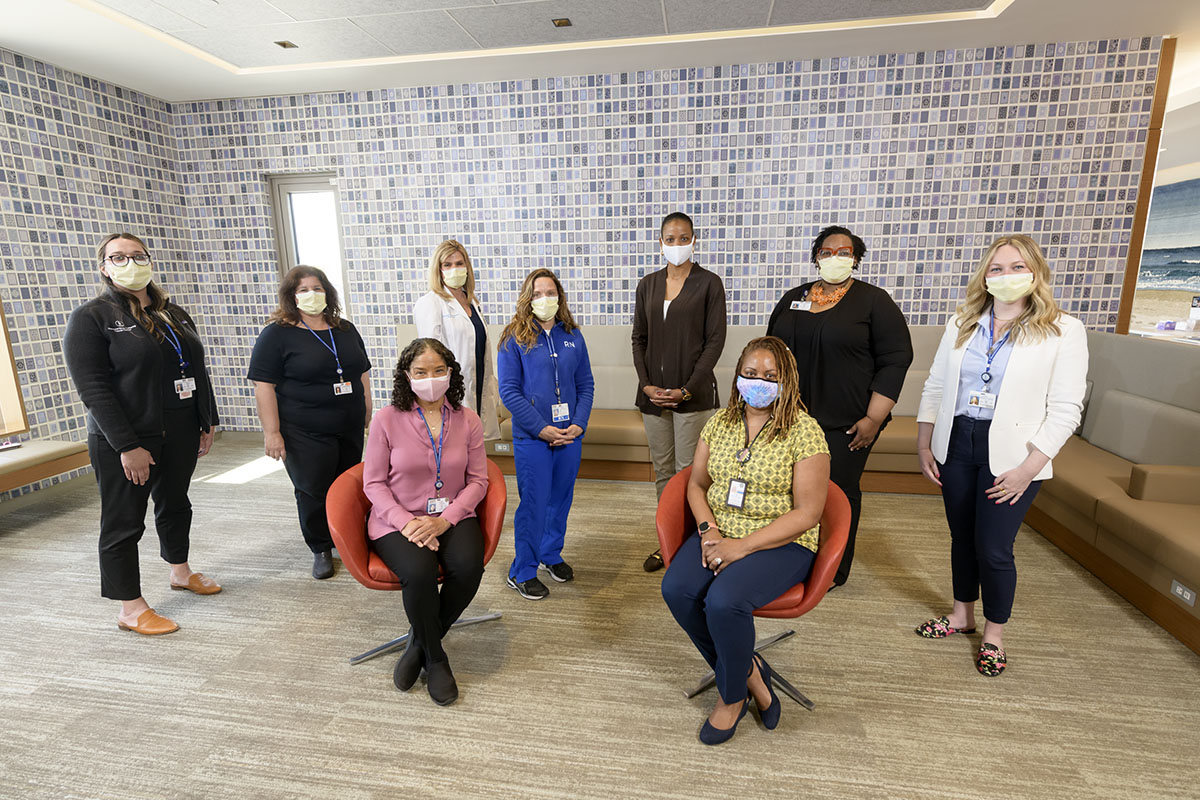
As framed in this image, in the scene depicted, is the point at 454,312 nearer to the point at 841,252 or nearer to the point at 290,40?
the point at 841,252

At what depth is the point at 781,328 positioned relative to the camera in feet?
9.00

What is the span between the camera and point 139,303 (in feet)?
8.62

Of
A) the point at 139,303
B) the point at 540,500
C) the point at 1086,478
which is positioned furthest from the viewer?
the point at 1086,478

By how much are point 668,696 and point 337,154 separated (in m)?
5.17

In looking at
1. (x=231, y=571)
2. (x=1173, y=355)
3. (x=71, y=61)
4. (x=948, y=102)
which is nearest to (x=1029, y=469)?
(x=1173, y=355)

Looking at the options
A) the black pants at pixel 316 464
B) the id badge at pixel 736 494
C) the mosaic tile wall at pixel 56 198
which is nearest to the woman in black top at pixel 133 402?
the black pants at pixel 316 464

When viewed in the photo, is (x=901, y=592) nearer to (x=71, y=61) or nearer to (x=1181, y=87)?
(x=1181, y=87)

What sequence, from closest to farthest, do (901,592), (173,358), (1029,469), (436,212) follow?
(1029,469) < (173,358) < (901,592) < (436,212)

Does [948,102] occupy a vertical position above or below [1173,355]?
above

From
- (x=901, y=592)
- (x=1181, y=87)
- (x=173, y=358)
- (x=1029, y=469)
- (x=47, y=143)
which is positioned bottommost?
(x=901, y=592)

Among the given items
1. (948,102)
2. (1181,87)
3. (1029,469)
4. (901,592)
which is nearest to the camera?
(1029,469)

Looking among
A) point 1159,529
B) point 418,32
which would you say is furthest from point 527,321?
point 1159,529

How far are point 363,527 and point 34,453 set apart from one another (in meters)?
3.22

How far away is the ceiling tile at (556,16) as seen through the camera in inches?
143
